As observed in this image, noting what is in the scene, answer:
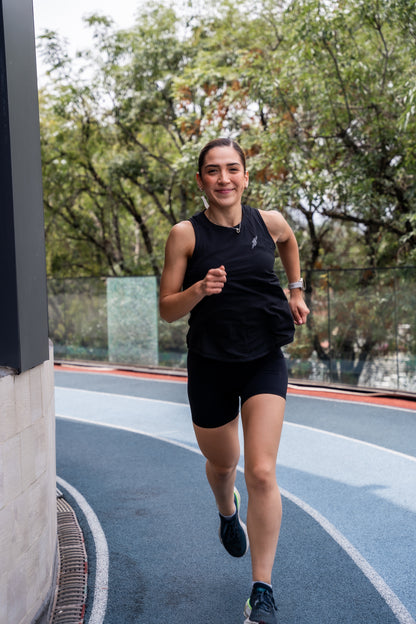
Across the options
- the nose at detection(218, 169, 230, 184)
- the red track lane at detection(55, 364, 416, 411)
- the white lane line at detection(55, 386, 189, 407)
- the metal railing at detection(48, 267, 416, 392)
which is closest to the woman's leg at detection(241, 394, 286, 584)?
the nose at detection(218, 169, 230, 184)

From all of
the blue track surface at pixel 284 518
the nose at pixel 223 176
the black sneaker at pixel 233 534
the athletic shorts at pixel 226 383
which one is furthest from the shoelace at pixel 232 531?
the nose at pixel 223 176

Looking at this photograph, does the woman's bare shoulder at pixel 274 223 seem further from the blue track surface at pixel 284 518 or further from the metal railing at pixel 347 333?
the metal railing at pixel 347 333

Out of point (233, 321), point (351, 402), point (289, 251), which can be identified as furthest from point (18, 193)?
point (351, 402)

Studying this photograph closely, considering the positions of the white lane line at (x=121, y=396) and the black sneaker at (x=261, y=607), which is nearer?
the black sneaker at (x=261, y=607)

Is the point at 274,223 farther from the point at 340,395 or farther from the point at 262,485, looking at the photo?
the point at 340,395

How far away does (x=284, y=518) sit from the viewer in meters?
5.67

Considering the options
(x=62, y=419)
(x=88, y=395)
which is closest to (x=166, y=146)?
(x=88, y=395)

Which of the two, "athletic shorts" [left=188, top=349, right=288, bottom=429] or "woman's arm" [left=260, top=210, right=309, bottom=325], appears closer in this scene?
"athletic shorts" [left=188, top=349, right=288, bottom=429]

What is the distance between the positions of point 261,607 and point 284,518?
100 inches

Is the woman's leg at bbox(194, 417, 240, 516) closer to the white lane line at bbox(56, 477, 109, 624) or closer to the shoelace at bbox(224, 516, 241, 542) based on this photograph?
the shoelace at bbox(224, 516, 241, 542)

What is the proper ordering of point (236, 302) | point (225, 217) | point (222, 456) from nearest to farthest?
point (236, 302), point (225, 217), point (222, 456)

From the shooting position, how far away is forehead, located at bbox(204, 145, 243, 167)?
12.2 ft

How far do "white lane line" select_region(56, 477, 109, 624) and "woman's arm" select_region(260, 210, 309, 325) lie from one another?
199cm

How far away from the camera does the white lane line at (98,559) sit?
3967 millimetres
